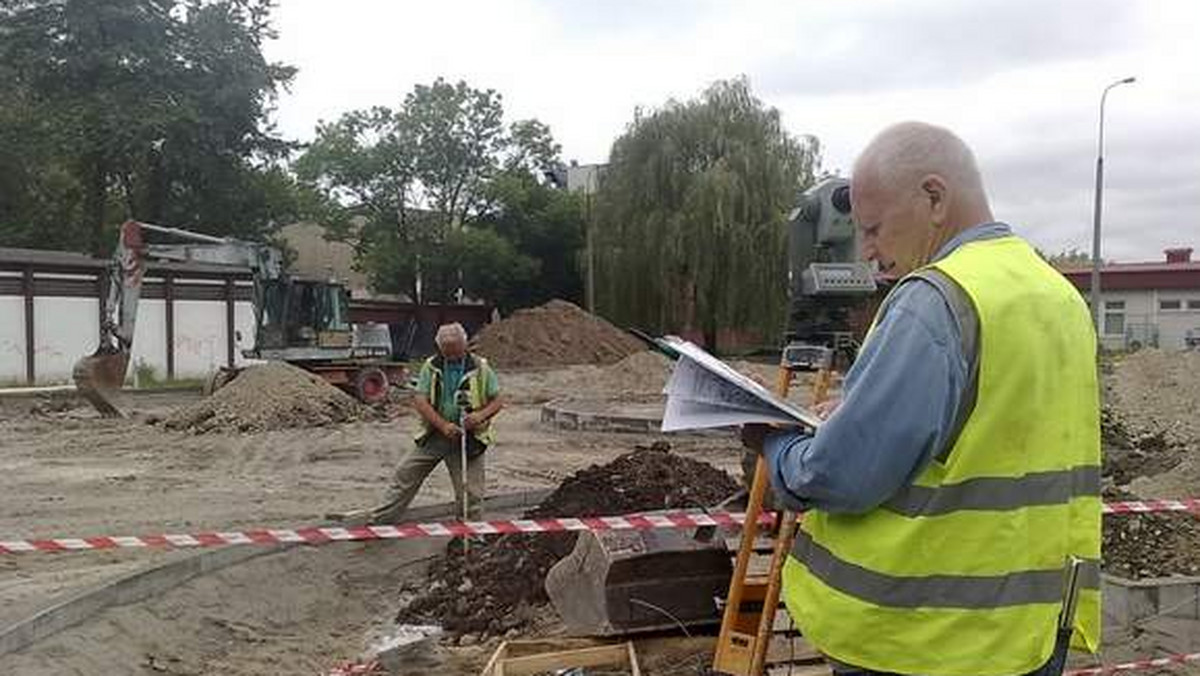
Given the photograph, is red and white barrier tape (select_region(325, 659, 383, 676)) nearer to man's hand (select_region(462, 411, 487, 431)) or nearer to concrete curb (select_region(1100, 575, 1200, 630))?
man's hand (select_region(462, 411, 487, 431))

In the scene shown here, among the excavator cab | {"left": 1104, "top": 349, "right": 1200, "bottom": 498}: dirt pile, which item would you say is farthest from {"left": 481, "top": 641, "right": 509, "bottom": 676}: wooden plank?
the excavator cab

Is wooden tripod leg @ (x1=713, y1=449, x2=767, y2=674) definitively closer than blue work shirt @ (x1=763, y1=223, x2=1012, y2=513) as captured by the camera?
No

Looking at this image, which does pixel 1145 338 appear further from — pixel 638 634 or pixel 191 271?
pixel 638 634

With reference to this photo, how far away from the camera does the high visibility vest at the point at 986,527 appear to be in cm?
206

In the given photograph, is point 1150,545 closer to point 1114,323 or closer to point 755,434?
point 755,434

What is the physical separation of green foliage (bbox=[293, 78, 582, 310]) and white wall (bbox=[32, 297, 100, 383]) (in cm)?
1759

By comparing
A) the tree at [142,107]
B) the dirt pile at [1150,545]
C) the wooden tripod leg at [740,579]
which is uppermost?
the tree at [142,107]

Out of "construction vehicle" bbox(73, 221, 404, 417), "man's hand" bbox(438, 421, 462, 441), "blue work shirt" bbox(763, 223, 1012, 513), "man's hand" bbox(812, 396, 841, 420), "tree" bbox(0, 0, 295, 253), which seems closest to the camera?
"blue work shirt" bbox(763, 223, 1012, 513)

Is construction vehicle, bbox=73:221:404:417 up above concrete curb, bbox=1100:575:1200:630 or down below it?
above

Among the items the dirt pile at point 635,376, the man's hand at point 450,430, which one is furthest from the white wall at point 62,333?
the man's hand at point 450,430

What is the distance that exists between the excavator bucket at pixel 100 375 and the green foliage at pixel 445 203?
27511mm

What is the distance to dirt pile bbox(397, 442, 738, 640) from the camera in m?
7.62

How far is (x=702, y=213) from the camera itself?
3738 centimetres

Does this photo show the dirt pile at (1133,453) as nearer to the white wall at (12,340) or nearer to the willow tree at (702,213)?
the willow tree at (702,213)
